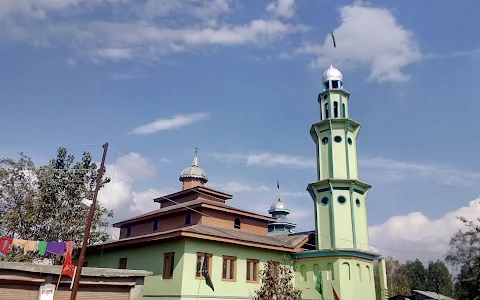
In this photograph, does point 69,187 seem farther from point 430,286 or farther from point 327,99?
point 430,286

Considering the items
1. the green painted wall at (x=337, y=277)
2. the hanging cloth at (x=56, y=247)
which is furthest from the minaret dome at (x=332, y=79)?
the hanging cloth at (x=56, y=247)

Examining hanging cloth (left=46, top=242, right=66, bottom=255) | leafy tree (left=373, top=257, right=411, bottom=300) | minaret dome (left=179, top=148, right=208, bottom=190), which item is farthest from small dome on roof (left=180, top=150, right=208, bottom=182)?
leafy tree (left=373, top=257, right=411, bottom=300)

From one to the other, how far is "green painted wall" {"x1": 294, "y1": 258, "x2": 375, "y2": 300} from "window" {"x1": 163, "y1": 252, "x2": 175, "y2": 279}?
10528 mm

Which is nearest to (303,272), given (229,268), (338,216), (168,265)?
(338,216)

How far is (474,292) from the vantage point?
42188mm

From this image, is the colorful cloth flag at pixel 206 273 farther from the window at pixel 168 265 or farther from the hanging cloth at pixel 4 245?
the hanging cloth at pixel 4 245

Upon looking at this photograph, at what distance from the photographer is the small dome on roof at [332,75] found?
35.9m

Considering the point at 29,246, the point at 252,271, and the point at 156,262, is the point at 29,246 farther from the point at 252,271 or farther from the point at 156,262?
the point at 252,271

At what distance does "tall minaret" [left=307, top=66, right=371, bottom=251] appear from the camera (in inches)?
1187

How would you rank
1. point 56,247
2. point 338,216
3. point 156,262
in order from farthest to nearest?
1. point 338,216
2. point 156,262
3. point 56,247

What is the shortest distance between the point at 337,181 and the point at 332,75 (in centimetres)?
1038

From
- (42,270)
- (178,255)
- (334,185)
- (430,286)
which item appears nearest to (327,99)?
(334,185)

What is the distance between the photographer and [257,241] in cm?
2739

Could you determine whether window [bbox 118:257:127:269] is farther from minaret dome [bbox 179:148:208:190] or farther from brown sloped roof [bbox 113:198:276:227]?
minaret dome [bbox 179:148:208:190]
